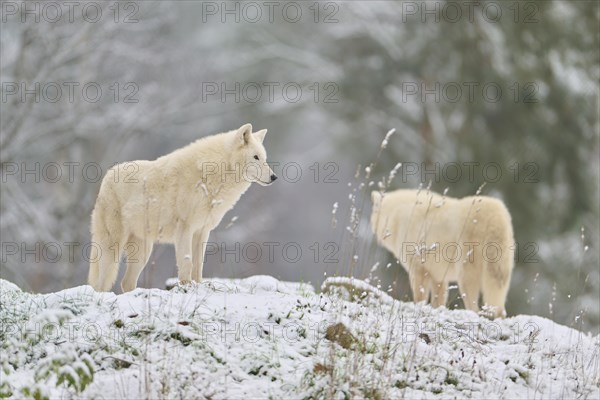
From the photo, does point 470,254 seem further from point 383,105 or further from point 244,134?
point 383,105

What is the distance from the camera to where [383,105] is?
19797mm

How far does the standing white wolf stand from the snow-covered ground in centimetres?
80

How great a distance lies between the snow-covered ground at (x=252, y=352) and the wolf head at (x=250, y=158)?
1.19 metres

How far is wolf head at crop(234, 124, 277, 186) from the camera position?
7.22 m

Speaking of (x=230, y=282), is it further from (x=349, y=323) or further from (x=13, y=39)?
(x=13, y=39)

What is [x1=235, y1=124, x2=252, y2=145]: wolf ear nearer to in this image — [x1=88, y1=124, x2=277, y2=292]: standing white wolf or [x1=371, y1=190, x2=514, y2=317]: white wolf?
[x1=88, y1=124, x2=277, y2=292]: standing white wolf

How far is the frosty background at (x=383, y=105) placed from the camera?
16.6 metres

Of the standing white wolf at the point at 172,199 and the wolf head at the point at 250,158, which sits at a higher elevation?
the wolf head at the point at 250,158

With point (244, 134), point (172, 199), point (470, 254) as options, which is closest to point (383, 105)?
point (470, 254)

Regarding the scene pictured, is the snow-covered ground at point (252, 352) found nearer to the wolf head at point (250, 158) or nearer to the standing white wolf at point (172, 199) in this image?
the standing white wolf at point (172, 199)

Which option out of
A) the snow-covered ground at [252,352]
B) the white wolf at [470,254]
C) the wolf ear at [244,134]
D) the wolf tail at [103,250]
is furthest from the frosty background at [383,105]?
the snow-covered ground at [252,352]

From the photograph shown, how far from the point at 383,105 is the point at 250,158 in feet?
42.3

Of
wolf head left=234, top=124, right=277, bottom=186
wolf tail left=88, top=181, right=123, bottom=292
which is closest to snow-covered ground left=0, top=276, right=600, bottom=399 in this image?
wolf tail left=88, top=181, right=123, bottom=292

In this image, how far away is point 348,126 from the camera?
2073cm
